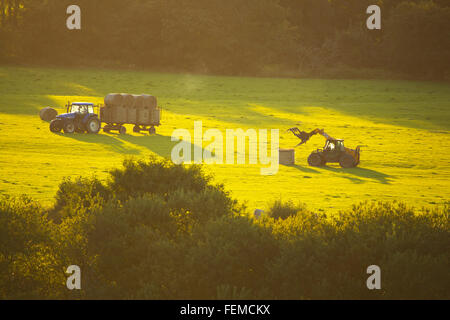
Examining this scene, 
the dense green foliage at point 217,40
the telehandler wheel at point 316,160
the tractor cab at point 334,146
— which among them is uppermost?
the dense green foliage at point 217,40

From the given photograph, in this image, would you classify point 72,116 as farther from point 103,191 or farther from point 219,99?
point 219,99

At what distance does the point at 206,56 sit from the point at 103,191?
208 feet

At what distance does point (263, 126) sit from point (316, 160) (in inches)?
693

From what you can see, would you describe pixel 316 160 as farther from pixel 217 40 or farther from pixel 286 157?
pixel 217 40

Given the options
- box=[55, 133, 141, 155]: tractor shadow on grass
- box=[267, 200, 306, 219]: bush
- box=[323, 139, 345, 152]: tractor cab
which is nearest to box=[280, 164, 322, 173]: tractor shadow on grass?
box=[323, 139, 345, 152]: tractor cab

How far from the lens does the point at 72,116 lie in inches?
1607

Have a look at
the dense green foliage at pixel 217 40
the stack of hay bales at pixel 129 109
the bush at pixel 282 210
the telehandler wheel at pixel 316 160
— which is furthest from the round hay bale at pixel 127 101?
the dense green foliage at pixel 217 40

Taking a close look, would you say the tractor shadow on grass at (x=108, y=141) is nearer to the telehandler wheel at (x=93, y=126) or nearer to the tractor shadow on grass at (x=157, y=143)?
the telehandler wheel at (x=93, y=126)

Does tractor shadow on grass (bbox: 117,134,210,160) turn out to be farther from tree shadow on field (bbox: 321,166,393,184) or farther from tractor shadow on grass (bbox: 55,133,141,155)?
tree shadow on field (bbox: 321,166,393,184)

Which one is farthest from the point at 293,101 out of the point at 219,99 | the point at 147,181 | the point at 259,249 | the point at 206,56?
the point at 259,249

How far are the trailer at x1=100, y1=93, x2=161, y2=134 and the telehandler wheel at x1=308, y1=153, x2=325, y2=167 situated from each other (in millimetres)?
13687

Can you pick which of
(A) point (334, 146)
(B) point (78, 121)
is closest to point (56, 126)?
(B) point (78, 121)

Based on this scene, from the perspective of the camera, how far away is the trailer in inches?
1620

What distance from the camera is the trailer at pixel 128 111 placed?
135ft
